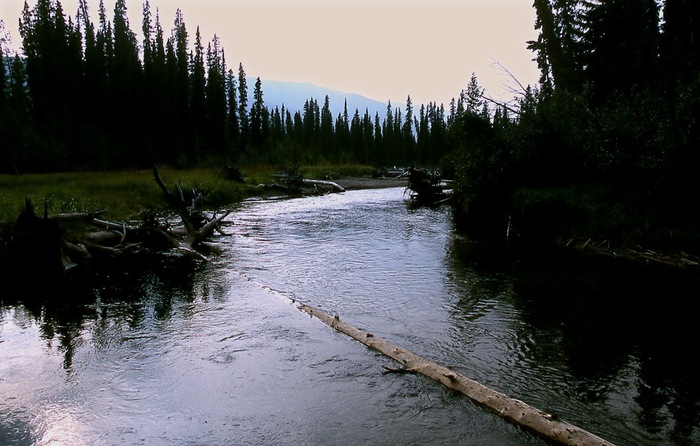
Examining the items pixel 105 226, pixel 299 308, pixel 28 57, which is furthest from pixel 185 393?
pixel 28 57

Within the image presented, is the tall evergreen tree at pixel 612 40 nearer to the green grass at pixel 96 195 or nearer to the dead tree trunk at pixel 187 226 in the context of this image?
the dead tree trunk at pixel 187 226

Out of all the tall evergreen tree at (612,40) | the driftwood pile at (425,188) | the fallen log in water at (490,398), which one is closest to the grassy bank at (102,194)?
the fallen log in water at (490,398)

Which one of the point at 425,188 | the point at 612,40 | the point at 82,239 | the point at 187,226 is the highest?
the point at 612,40

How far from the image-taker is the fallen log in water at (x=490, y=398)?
13.5 ft

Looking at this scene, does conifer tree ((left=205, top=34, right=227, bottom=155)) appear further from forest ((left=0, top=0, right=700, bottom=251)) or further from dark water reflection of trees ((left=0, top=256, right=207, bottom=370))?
dark water reflection of trees ((left=0, top=256, right=207, bottom=370))

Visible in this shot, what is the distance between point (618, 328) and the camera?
7.88 meters

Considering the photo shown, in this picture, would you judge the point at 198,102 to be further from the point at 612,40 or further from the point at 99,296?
the point at 99,296

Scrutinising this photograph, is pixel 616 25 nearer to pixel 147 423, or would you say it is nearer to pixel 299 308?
pixel 299 308

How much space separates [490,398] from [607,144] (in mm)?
14352

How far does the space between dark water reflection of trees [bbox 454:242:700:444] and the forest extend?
318 cm

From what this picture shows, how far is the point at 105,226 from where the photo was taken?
44.6 ft

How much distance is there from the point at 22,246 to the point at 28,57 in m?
61.0

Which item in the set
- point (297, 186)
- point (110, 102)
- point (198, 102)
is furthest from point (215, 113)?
point (297, 186)

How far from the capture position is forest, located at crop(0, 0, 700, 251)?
13930mm
